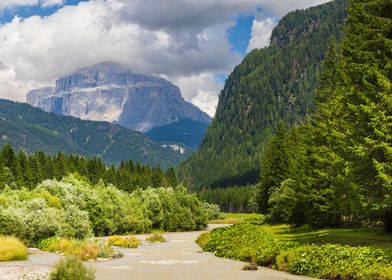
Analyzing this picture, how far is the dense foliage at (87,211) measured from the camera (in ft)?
190

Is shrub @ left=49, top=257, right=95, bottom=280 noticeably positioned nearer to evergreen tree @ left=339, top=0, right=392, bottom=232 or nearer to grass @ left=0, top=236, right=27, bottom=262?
evergreen tree @ left=339, top=0, right=392, bottom=232

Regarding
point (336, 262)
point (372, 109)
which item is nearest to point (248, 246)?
point (336, 262)

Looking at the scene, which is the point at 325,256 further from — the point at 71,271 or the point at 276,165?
the point at 276,165

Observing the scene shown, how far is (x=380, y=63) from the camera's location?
127 ft

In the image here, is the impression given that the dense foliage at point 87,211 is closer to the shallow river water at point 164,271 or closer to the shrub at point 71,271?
the shallow river water at point 164,271

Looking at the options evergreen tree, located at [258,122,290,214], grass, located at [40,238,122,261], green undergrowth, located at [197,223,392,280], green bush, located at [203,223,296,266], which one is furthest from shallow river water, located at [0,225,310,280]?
evergreen tree, located at [258,122,290,214]

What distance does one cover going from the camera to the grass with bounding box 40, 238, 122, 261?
4438cm

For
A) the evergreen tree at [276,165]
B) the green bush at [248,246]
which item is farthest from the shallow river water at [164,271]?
the evergreen tree at [276,165]

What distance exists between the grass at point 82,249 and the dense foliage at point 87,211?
14.1 ft

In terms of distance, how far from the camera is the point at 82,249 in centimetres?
4578

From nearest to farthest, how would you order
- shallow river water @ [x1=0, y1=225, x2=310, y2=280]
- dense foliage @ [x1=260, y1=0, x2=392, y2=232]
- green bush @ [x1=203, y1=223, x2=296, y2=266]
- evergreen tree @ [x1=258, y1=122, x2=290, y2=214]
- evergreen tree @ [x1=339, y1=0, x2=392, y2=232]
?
shallow river water @ [x1=0, y1=225, x2=310, y2=280] → evergreen tree @ [x1=339, y1=0, x2=392, y2=232] → dense foliage @ [x1=260, y1=0, x2=392, y2=232] → green bush @ [x1=203, y1=223, x2=296, y2=266] → evergreen tree @ [x1=258, y1=122, x2=290, y2=214]

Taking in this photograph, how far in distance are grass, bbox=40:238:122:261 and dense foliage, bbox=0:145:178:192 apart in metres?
57.1

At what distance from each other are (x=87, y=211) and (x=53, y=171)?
180 ft

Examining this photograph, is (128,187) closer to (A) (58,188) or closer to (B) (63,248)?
(A) (58,188)
